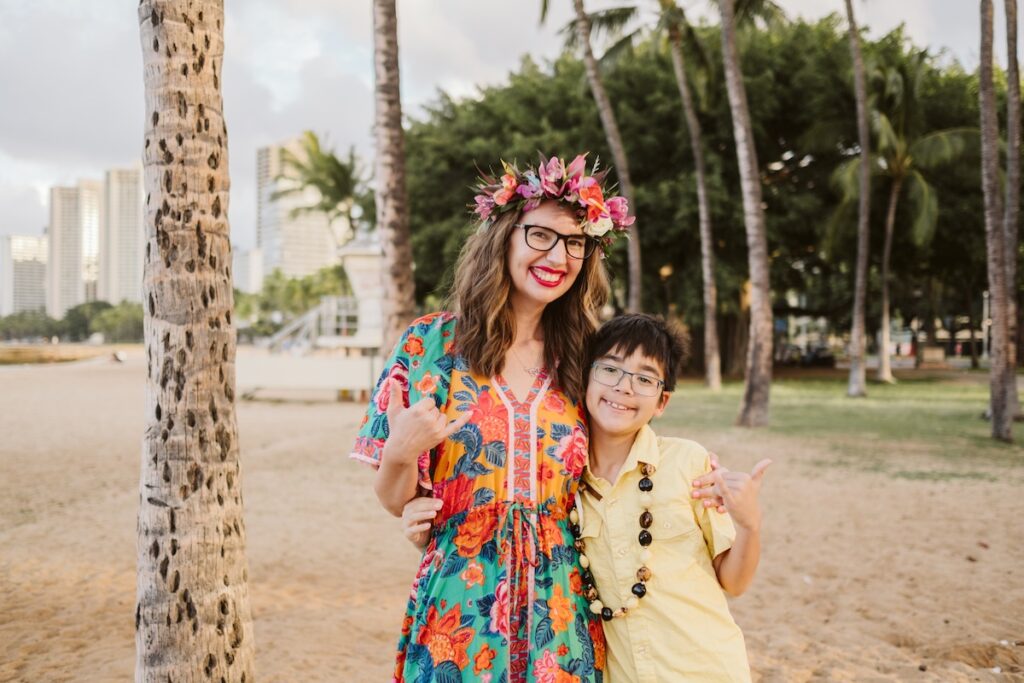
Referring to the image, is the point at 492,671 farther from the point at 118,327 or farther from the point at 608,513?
the point at 118,327

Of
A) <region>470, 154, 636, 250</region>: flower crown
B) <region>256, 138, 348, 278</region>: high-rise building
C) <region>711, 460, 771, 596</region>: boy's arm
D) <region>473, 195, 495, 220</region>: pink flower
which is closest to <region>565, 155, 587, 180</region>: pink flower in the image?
<region>470, 154, 636, 250</region>: flower crown

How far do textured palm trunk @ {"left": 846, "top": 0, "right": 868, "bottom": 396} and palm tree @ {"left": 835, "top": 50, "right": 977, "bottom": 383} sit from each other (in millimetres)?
819

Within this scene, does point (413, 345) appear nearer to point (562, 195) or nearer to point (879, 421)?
point (562, 195)

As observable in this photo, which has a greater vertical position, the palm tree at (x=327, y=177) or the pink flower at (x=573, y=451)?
the palm tree at (x=327, y=177)

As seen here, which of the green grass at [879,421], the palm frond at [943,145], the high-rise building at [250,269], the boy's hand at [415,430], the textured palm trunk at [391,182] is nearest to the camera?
the boy's hand at [415,430]

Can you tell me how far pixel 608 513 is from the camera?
2.09 metres

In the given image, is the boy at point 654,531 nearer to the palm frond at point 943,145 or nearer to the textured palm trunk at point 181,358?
the textured palm trunk at point 181,358

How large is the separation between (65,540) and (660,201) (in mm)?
17477

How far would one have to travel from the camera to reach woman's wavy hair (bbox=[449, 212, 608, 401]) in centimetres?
210

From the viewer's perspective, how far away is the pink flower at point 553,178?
2.16 metres

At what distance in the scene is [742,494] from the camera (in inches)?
76.9

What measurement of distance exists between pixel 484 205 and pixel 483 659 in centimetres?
121

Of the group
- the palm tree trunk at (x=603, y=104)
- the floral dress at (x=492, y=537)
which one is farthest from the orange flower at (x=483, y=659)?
the palm tree trunk at (x=603, y=104)

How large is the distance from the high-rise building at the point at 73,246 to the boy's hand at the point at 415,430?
10046 cm
